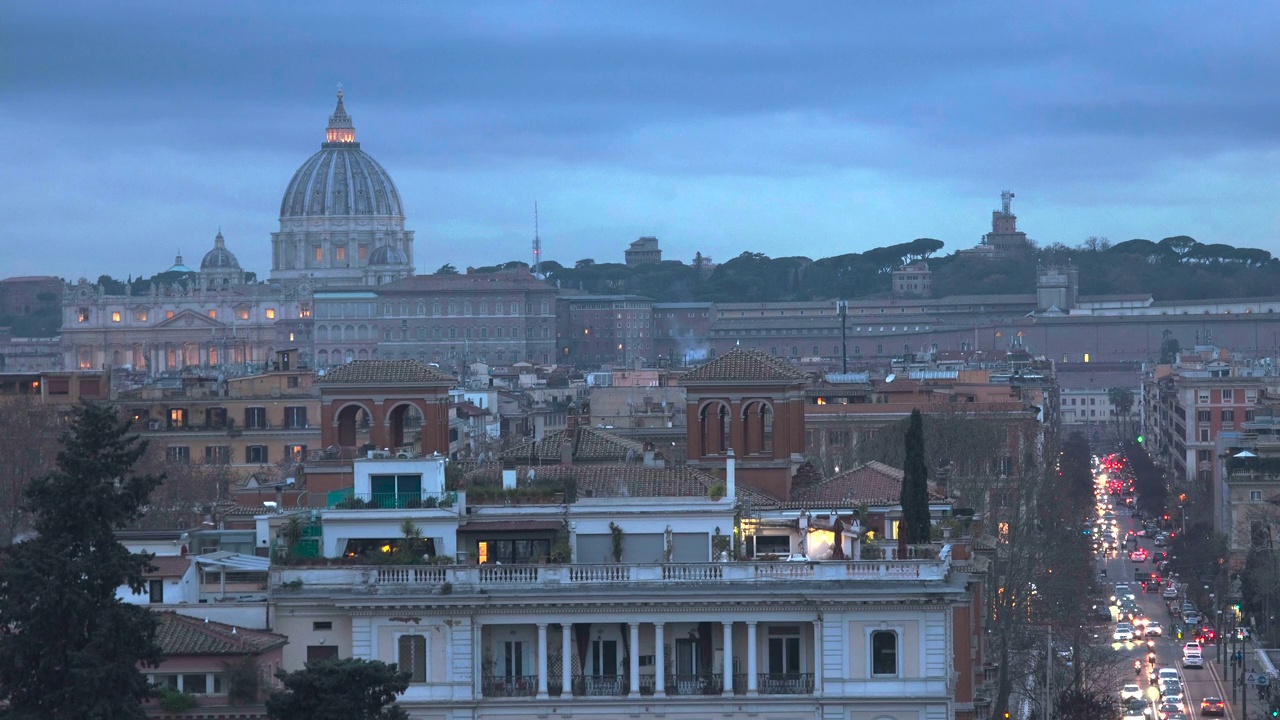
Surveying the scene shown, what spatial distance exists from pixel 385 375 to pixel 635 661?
8496 mm

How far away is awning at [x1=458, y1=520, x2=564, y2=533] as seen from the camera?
23516mm

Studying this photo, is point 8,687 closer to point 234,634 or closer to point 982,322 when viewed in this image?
point 234,634

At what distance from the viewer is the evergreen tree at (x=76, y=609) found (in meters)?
19.8

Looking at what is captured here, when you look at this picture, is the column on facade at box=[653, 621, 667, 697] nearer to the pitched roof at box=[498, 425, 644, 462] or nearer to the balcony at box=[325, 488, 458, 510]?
the balcony at box=[325, 488, 458, 510]

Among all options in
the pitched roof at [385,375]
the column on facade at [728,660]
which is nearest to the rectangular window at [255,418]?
the pitched roof at [385,375]

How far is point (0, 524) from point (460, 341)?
146 meters

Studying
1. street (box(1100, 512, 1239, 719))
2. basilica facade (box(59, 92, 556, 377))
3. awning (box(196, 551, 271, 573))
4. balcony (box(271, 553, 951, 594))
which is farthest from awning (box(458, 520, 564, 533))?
basilica facade (box(59, 92, 556, 377))

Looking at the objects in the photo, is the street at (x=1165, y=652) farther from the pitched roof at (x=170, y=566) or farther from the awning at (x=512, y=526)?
the pitched roof at (x=170, y=566)

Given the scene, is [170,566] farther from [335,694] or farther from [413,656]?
[335,694]

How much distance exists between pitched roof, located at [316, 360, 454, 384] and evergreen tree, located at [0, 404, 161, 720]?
935cm

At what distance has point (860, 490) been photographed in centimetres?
2898

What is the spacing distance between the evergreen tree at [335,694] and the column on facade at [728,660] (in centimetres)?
346

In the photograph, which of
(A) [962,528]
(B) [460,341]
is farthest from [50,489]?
(B) [460,341]

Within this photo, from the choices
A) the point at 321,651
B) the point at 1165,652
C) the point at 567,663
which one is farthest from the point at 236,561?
the point at 1165,652
